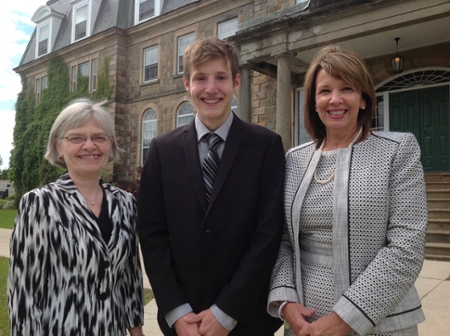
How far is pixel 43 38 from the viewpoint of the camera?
2228 cm

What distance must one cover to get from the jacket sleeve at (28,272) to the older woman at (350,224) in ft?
3.77

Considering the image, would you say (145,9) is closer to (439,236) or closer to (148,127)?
(148,127)

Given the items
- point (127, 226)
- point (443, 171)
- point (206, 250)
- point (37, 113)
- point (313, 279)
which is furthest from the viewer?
point (37, 113)

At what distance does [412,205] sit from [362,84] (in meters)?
0.62

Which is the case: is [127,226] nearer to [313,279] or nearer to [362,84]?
[313,279]

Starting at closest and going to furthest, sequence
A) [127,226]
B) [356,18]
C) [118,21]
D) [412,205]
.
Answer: [412,205] < [127,226] < [356,18] < [118,21]

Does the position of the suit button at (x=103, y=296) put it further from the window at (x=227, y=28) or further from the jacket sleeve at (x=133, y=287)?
the window at (x=227, y=28)

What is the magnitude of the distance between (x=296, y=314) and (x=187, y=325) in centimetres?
53

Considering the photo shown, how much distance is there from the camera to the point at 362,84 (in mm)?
1968

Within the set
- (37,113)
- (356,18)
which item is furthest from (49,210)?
(37,113)

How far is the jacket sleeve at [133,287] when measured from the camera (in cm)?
227

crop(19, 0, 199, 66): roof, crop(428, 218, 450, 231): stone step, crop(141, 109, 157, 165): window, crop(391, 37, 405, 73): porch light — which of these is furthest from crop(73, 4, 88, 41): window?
crop(428, 218, 450, 231): stone step

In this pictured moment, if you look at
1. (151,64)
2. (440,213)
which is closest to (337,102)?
(440,213)

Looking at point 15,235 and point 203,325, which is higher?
point 15,235
